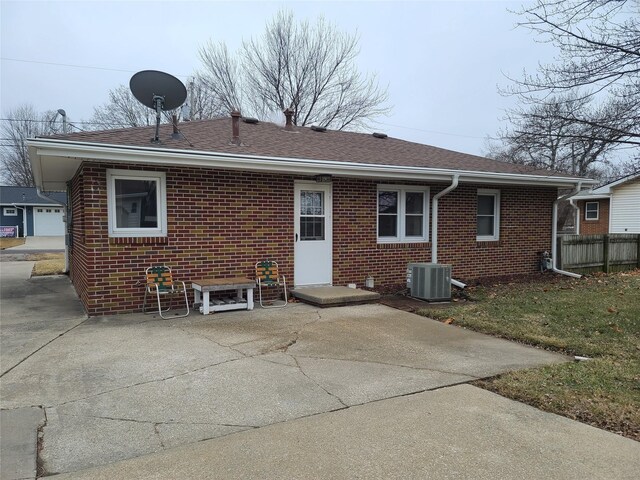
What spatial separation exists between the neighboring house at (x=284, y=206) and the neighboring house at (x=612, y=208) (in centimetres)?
1492

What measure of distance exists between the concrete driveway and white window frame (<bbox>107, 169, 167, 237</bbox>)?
1674mm

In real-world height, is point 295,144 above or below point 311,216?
above

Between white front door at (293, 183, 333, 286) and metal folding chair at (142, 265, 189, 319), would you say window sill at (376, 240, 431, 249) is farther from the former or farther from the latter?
metal folding chair at (142, 265, 189, 319)

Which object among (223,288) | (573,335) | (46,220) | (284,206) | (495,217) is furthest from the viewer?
(46,220)

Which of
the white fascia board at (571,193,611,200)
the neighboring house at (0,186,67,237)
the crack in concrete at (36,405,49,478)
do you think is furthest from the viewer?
the neighboring house at (0,186,67,237)

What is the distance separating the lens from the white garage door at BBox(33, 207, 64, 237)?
40.5 metres

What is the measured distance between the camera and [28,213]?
40250 millimetres

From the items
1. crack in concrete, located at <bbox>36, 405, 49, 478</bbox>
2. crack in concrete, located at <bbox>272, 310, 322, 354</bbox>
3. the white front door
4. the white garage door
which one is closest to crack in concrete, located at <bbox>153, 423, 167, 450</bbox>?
crack in concrete, located at <bbox>36, 405, 49, 478</bbox>

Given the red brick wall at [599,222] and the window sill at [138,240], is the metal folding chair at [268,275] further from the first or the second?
the red brick wall at [599,222]

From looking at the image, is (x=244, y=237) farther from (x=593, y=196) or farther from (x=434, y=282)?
(x=593, y=196)

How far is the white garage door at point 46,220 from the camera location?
40.5 metres

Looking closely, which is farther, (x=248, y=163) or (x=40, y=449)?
(x=248, y=163)

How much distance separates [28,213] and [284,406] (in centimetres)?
4445

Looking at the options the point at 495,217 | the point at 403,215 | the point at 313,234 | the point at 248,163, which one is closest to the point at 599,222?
the point at 495,217
